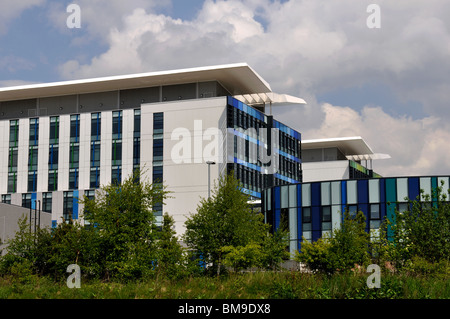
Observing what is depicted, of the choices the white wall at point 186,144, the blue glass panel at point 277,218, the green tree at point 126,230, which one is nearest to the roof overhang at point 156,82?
the white wall at point 186,144

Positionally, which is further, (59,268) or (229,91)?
(229,91)

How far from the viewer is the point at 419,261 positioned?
27.1 meters

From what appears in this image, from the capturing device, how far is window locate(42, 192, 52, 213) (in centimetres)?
8231

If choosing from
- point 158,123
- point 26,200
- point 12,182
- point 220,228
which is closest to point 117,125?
point 158,123

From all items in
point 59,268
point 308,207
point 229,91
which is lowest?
point 59,268

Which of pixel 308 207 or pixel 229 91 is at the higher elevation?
pixel 229 91

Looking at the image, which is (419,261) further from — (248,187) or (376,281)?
(248,187)

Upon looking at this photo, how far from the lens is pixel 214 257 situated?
41.3 m

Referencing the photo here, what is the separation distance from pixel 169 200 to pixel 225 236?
33.7m

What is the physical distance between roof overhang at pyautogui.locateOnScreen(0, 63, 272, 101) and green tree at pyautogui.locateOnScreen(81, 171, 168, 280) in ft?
127

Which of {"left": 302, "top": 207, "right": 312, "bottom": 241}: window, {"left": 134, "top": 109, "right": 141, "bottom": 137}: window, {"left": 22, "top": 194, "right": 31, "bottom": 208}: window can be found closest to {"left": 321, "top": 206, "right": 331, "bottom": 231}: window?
{"left": 302, "top": 207, "right": 312, "bottom": 241}: window

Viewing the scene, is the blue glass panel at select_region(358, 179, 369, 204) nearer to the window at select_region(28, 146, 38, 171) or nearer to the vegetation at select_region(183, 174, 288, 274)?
the vegetation at select_region(183, 174, 288, 274)

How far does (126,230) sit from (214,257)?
7598 mm

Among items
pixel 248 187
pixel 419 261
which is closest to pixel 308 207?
pixel 248 187
